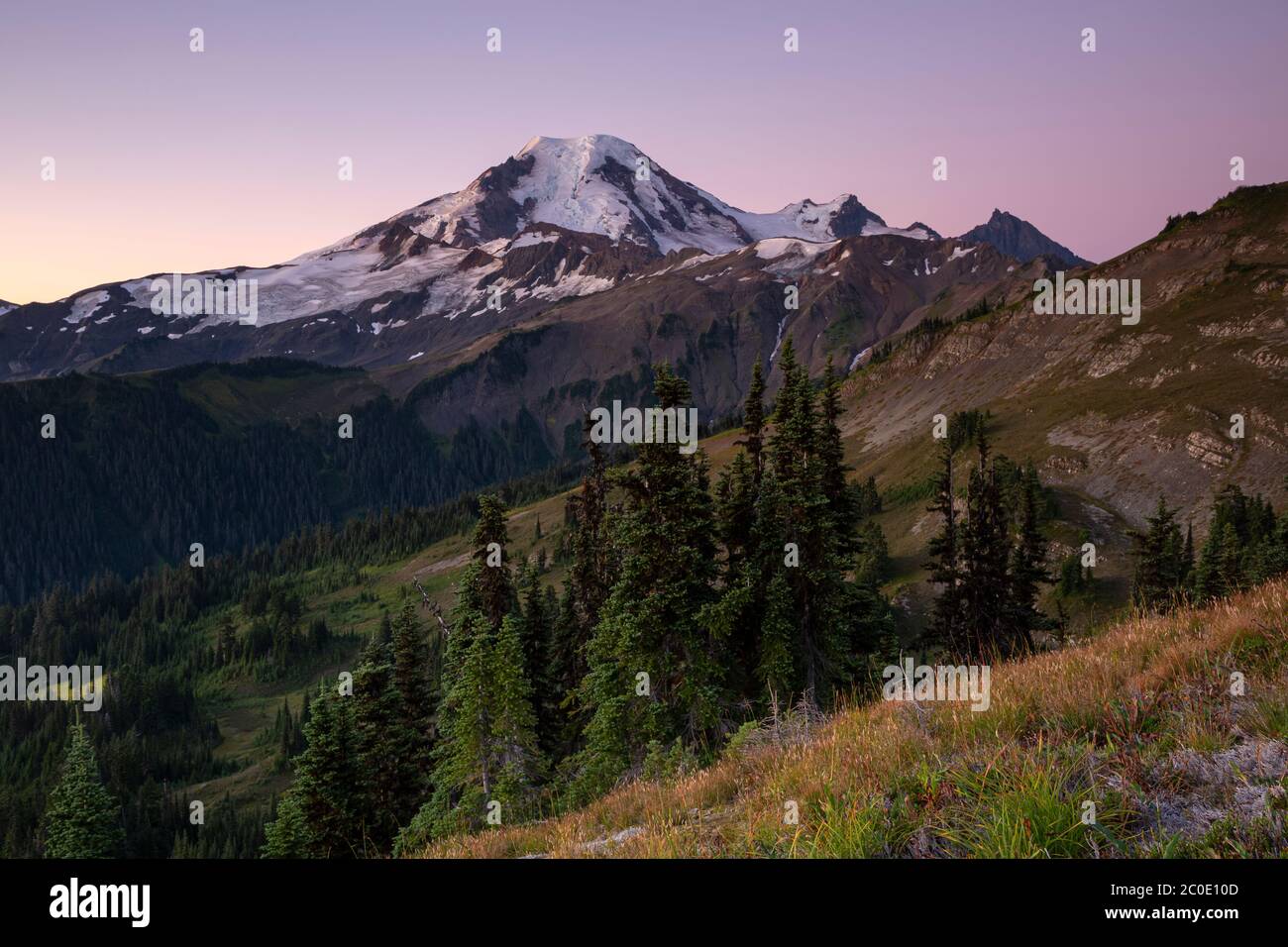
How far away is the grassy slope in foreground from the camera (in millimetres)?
4664

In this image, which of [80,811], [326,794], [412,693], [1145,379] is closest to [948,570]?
[412,693]

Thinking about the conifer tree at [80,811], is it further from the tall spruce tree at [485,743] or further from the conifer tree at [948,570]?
the conifer tree at [948,570]

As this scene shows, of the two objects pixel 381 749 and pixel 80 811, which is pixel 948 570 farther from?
pixel 80 811

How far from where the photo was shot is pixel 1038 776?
193 inches

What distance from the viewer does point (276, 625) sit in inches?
7160

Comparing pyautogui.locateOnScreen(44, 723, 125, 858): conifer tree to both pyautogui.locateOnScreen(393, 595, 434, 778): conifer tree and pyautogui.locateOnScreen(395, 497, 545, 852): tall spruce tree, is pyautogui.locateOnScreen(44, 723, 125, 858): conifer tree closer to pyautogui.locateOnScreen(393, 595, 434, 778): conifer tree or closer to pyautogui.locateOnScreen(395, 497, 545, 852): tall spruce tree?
pyautogui.locateOnScreen(393, 595, 434, 778): conifer tree

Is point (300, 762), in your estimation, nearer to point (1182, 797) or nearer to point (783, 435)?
point (783, 435)

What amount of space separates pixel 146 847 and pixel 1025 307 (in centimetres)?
19034

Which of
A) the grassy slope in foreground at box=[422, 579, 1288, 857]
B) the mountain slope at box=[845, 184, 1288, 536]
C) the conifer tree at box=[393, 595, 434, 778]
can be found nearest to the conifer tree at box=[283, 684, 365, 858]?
the conifer tree at box=[393, 595, 434, 778]

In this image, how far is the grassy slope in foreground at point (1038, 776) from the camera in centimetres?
466

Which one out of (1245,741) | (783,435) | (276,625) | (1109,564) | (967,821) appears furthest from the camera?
(276,625)

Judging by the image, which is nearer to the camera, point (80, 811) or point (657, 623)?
point (657, 623)

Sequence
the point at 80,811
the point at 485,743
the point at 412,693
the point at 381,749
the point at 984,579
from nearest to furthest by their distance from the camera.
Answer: the point at 485,743, the point at 381,749, the point at 412,693, the point at 984,579, the point at 80,811
